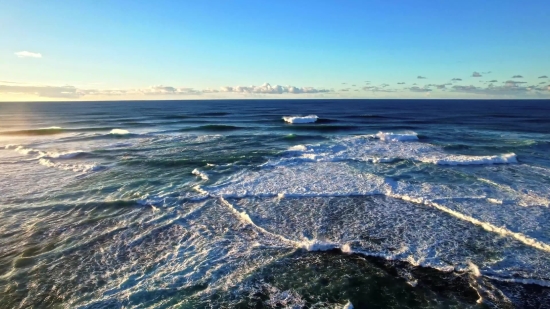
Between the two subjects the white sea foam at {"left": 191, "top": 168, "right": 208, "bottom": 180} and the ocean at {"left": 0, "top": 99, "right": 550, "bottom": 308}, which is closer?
the ocean at {"left": 0, "top": 99, "right": 550, "bottom": 308}

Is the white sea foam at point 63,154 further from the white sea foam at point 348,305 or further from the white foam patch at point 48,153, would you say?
the white sea foam at point 348,305

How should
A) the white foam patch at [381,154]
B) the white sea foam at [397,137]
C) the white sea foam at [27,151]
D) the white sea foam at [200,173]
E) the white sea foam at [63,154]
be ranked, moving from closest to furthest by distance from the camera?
the white sea foam at [200,173] → the white foam patch at [381,154] → the white sea foam at [63,154] → the white sea foam at [27,151] → the white sea foam at [397,137]

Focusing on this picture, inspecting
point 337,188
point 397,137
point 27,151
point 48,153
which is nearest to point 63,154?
point 48,153

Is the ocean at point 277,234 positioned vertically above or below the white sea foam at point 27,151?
below

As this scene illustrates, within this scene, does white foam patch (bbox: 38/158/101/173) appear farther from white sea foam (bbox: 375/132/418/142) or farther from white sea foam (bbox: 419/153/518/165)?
white sea foam (bbox: 375/132/418/142)

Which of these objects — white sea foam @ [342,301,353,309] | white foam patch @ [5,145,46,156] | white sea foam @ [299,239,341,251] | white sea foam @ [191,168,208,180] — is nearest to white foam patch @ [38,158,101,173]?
white foam patch @ [5,145,46,156]

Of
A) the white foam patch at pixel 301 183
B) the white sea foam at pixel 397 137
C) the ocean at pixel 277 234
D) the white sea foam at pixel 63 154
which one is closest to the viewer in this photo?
the ocean at pixel 277 234

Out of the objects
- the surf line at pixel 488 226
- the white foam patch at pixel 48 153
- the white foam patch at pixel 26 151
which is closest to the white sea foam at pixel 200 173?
the surf line at pixel 488 226

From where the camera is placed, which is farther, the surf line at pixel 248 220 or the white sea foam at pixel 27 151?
the white sea foam at pixel 27 151
